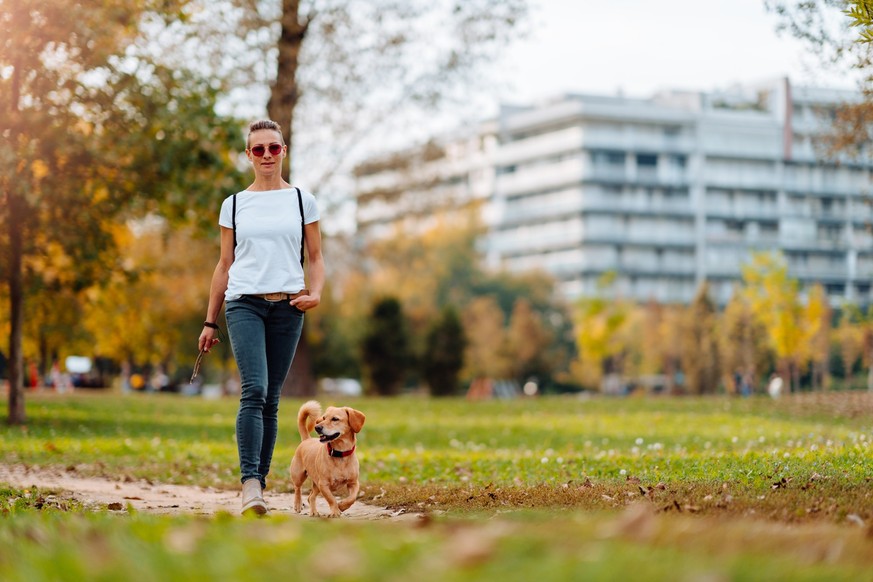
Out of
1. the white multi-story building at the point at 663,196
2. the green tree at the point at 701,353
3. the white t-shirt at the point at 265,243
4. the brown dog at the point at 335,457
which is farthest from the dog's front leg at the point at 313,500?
the white multi-story building at the point at 663,196

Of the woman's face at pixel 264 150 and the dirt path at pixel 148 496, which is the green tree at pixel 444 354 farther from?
the woman's face at pixel 264 150

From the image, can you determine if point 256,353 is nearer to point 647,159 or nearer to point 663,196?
point 647,159

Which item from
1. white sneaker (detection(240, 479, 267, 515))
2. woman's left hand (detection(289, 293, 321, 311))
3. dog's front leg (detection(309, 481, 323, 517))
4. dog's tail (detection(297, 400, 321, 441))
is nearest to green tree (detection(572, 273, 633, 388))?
dog's tail (detection(297, 400, 321, 441))

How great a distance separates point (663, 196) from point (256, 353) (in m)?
134

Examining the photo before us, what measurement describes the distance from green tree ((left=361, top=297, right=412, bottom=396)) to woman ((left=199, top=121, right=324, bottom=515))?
39.9 m

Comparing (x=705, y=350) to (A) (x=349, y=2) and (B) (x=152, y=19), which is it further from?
(B) (x=152, y=19)

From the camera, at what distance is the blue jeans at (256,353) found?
9.08 meters

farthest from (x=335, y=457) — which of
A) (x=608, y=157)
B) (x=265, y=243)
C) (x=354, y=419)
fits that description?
(x=608, y=157)

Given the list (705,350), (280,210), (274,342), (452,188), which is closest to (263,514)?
(274,342)

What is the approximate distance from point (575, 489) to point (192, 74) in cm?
1558

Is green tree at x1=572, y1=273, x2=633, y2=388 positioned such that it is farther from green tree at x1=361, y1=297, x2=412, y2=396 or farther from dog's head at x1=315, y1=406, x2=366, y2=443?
dog's head at x1=315, y1=406, x2=366, y2=443

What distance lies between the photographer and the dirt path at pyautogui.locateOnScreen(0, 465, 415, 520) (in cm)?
1003

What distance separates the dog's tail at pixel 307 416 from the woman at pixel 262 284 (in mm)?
256

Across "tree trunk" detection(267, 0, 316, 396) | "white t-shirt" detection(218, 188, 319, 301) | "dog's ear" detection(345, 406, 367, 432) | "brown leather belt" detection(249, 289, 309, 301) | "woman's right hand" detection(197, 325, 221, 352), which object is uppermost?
"tree trunk" detection(267, 0, 316, 396)
